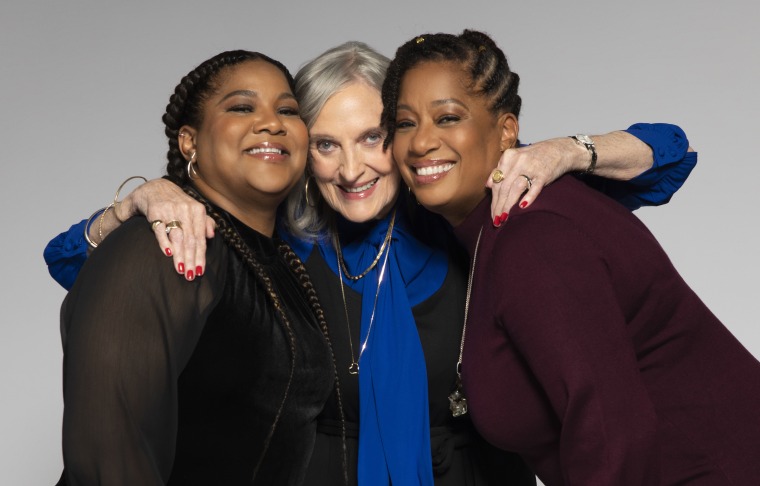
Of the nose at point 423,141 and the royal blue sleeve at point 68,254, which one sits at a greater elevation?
the nose at point 423,141

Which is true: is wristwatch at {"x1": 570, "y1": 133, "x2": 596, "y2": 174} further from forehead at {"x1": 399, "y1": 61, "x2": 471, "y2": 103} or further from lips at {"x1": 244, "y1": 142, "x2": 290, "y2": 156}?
lips at {"x1": 244, "y1": 142, "x2": 290, "y2": 156}

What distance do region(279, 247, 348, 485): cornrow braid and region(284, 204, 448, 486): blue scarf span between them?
0.05 meters

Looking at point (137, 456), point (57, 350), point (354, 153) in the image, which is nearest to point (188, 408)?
point (137, 456)

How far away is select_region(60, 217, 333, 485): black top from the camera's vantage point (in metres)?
2.14

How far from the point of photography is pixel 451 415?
2.89 m

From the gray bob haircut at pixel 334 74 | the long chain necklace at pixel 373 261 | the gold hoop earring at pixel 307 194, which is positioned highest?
the gray bob haircut at pixel 334 74

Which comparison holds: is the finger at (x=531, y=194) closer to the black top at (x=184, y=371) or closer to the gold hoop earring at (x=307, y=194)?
the black top at (x=184, y=371)

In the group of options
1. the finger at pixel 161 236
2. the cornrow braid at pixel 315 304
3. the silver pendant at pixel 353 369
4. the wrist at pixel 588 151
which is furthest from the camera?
the silver pendant at pixel 353 369

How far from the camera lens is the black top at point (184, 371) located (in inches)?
84.2

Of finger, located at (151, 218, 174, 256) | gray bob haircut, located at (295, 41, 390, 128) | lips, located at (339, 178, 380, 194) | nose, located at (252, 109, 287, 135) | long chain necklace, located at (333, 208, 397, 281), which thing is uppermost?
gray bob haircut, located at (295, 41, 390, 128)

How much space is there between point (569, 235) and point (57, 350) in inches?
122

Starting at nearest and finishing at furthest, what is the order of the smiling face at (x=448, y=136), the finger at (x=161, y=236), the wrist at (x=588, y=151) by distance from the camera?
the finger at (x=161, y=236) < the smiling face at (x=448, y=136) < the wrist at (x=588, y=151)

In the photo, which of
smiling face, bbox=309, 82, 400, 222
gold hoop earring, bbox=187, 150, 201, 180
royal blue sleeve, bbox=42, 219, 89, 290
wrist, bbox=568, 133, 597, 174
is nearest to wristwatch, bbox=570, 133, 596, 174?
wrist, bbox=568, 133, 597, 174

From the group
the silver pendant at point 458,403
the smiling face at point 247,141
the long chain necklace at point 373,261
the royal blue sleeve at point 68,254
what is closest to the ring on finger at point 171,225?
the smiling face at point 247,141
